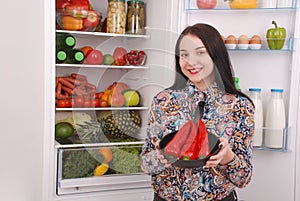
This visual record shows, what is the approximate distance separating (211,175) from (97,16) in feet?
3.45

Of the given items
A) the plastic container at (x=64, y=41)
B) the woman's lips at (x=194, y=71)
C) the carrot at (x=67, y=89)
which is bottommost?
the carrot at (x=67, y=89)

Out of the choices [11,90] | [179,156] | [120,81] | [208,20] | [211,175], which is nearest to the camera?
[179,156]

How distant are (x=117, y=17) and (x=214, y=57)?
0.89 m

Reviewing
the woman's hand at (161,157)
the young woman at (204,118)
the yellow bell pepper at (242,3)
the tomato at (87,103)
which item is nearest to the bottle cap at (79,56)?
the tomato at (87,103)

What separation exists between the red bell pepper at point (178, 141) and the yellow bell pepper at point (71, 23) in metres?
1.04

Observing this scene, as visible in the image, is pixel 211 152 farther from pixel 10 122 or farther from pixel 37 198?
pixel 37 198

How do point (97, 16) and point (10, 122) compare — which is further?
point (97, 16)

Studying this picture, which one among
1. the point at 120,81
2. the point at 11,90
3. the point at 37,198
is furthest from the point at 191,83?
the point at 37,198

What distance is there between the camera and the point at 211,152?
1234 mm

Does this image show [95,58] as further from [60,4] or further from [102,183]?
[102,183]

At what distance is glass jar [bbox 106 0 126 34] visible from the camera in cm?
209

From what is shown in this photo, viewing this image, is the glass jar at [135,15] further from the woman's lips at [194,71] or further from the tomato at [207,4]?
the woman's lips at [194,71]

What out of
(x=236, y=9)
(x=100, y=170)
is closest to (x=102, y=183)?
(x=100, y=170)

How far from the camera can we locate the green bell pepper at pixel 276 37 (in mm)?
1860
